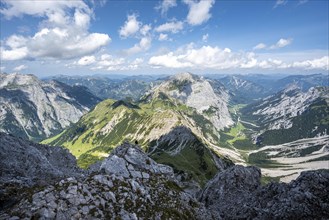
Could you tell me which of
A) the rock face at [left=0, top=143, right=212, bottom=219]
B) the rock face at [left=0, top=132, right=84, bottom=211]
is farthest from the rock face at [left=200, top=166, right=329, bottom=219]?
the rock face at [left=0, top=132, right=84, bottom=211]

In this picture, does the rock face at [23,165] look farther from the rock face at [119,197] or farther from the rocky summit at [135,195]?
the rock face at [119,197]

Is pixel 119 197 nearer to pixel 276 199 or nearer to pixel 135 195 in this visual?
pixel 135 195

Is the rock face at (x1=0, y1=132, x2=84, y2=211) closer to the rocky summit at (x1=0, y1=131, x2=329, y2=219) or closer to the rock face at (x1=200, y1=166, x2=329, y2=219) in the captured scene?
the rocky summit at (x1=0, y1=131, x2=329, y2=219)

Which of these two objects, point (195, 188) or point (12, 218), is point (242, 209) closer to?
point (12, 218)

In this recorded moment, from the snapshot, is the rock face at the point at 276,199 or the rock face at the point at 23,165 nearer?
the rock face at the point at 276,199

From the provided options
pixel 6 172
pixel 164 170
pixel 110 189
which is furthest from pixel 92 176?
pixel 6 172

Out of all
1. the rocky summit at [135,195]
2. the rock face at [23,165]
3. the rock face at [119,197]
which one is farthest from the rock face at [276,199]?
the rock face at [23,165]

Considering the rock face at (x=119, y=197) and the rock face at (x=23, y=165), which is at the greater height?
the rock face at (x=119, y=197)

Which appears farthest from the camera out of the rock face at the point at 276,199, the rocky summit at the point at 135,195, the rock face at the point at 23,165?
the rock face at the point at 23,165
